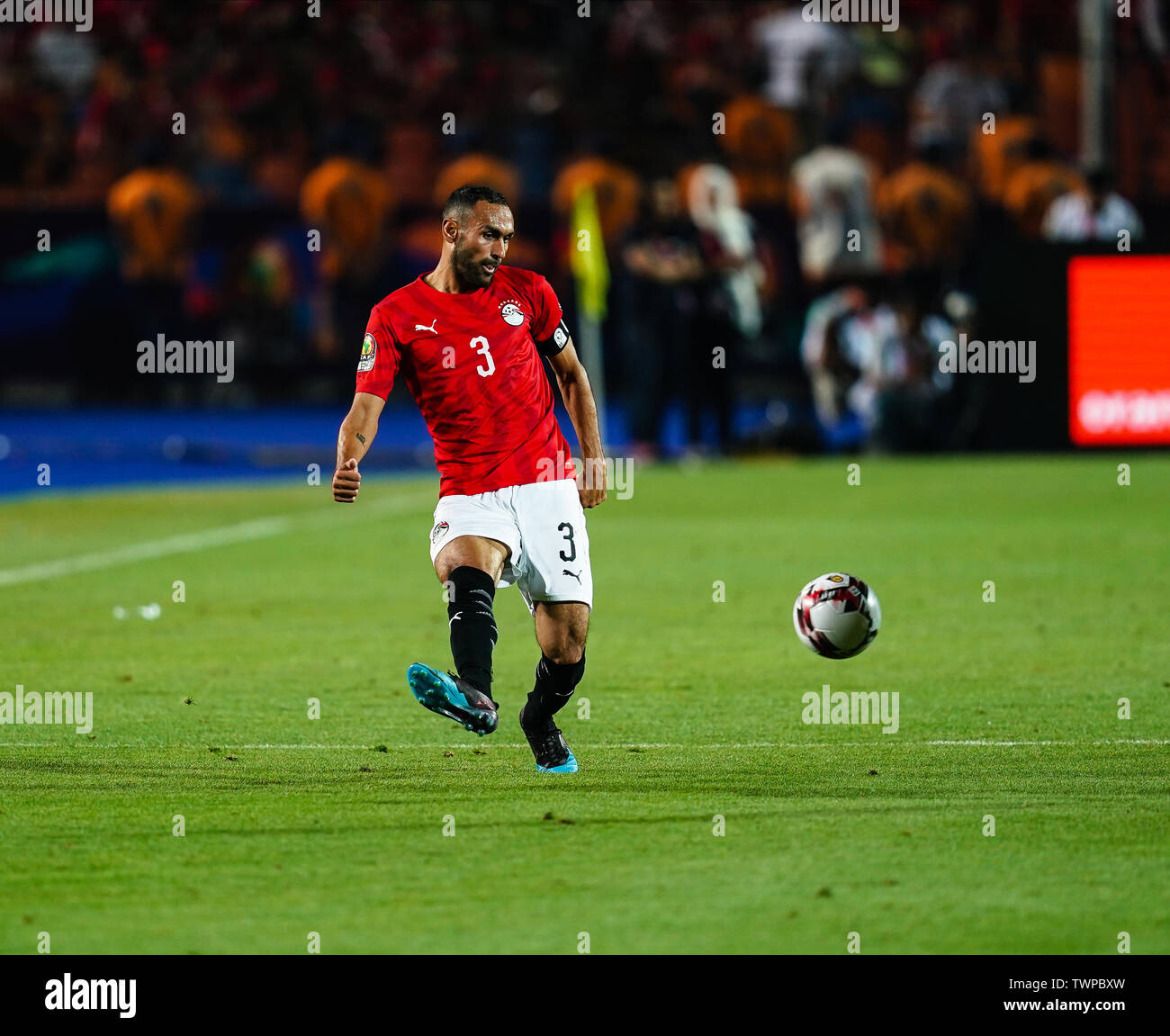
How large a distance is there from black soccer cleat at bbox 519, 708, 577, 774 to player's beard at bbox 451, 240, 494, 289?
5.30ft

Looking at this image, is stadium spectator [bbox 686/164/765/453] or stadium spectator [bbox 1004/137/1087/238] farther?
stadium spectator [bbox 1004/137/1087/238]

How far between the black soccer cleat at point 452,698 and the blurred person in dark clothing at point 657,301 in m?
15.6

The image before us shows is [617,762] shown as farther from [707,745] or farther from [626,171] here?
[626,171]

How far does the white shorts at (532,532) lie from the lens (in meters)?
8.34

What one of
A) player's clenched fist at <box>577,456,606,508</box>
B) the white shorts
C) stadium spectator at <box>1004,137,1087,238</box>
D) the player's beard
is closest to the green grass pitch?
the white shorts

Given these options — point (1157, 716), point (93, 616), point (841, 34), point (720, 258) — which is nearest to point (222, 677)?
point (93, 616)

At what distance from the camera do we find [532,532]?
8.38 metres

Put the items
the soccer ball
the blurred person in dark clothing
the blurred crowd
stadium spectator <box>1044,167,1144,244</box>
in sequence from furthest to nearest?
the blurred crowd → stadium spectator <box>1044,167,1144,244</box> → the blurred person in dark clothing → the soccer ball

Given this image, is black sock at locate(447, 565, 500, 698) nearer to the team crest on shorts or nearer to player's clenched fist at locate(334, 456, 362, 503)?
player's clenched fist at locate(334, 456, 362, 503)

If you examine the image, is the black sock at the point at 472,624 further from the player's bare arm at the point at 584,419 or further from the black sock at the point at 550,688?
→ the player's bare arm at the point at 584,419

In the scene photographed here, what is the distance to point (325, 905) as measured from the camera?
642 cm

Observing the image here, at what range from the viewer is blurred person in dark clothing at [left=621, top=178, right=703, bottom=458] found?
23.1 metres
